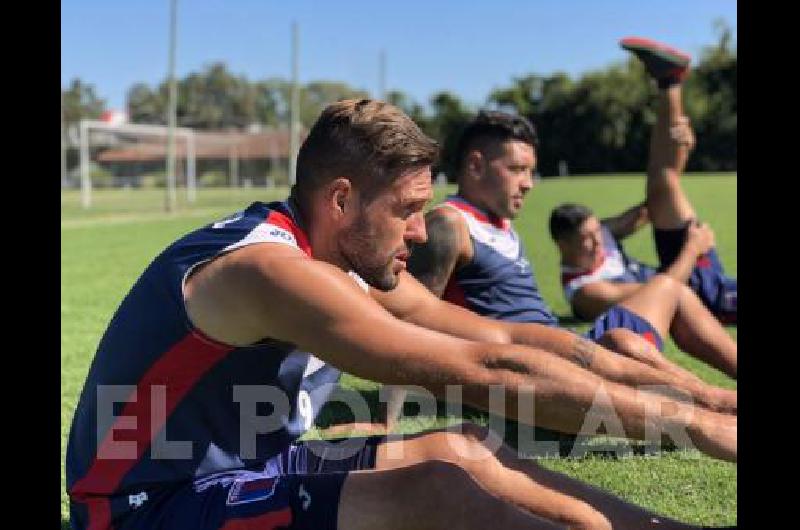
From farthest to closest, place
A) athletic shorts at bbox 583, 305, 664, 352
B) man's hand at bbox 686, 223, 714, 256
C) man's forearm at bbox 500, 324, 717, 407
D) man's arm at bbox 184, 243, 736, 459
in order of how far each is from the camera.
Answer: man's hand at bbox 686, 223, 714, 256 < athletic shorts at bbox 583, 305, 664, 352 < man's forearm at bbox 500, 324, 717, 407 < man's arm at bbox 184, 243, 736, 459

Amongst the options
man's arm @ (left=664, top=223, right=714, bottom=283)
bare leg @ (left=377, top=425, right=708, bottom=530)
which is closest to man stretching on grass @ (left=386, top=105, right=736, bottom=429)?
man's arm @ (left=664, top=223, right=714, bottom=283)

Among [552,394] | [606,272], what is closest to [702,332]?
[606,272]

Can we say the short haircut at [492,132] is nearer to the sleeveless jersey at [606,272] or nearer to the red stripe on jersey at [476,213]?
the red stripe on jersey at [476,213]

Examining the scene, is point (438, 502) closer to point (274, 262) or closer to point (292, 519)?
point (292, 519)

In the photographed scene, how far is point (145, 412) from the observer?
7.30ft

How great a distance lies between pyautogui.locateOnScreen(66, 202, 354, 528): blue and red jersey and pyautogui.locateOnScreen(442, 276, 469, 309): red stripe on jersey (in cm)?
282

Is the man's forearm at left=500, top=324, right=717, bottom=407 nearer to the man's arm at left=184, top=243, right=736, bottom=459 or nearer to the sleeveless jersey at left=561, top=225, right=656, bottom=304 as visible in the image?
the man's arm at left=184, top=243, right=736, bottom=459

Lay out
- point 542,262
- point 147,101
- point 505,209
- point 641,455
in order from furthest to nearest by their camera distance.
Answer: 1. point 147,101
2. point 542,262
3. point 505,209
4. point 641,455

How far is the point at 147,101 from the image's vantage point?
109m

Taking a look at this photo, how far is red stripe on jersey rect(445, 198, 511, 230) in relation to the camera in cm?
502

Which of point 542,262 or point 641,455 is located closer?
point 641,455
